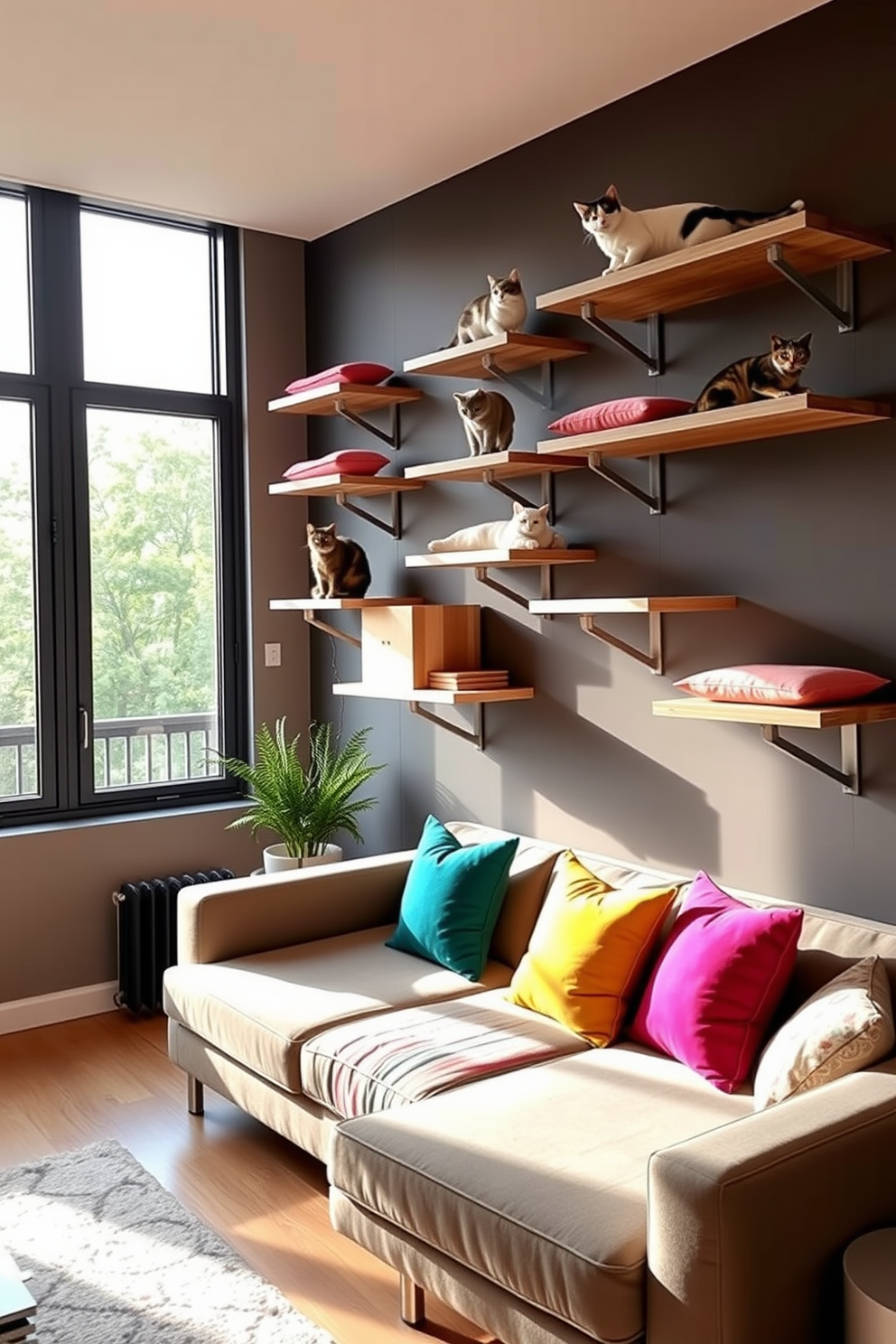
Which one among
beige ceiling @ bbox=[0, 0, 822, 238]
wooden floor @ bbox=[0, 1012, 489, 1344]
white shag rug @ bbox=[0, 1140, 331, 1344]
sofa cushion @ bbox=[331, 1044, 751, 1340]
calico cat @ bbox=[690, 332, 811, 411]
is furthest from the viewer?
beige ceiling @ bbox=[0, 0, 822, 238]

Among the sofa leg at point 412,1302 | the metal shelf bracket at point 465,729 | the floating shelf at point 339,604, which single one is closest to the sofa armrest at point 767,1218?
the sofa leg at point 412,1302

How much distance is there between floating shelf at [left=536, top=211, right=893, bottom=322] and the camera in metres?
2.54

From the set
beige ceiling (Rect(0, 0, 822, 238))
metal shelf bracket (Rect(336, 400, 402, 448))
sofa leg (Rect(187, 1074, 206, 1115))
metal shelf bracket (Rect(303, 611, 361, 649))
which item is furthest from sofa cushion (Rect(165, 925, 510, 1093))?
beige ceiling (Rect(0, 0, 822, 238))

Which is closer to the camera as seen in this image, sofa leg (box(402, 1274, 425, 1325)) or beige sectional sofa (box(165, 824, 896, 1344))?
beige sectional sofa (box(165, 824, 896, 1344))

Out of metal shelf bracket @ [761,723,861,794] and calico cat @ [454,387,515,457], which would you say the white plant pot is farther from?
metal shelf bracket @ [761,723,861,794]

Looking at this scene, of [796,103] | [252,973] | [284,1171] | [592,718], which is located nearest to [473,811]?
[592,718]

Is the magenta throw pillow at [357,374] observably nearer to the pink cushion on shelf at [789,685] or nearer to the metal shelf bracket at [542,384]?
the metal shelf bracket at [542,384]

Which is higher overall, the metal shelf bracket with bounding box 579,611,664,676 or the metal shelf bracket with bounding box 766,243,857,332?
the metal shelf bracket with bounding box 766,243,857,332

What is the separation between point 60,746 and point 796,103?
3.00m

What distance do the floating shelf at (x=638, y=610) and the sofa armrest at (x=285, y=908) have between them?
940mm

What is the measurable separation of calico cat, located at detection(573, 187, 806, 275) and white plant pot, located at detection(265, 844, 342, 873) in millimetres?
2079

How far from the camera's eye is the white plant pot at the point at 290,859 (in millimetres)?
3957

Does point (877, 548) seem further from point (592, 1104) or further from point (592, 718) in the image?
→ point (592, 1104)

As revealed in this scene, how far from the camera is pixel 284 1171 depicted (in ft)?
9.91
